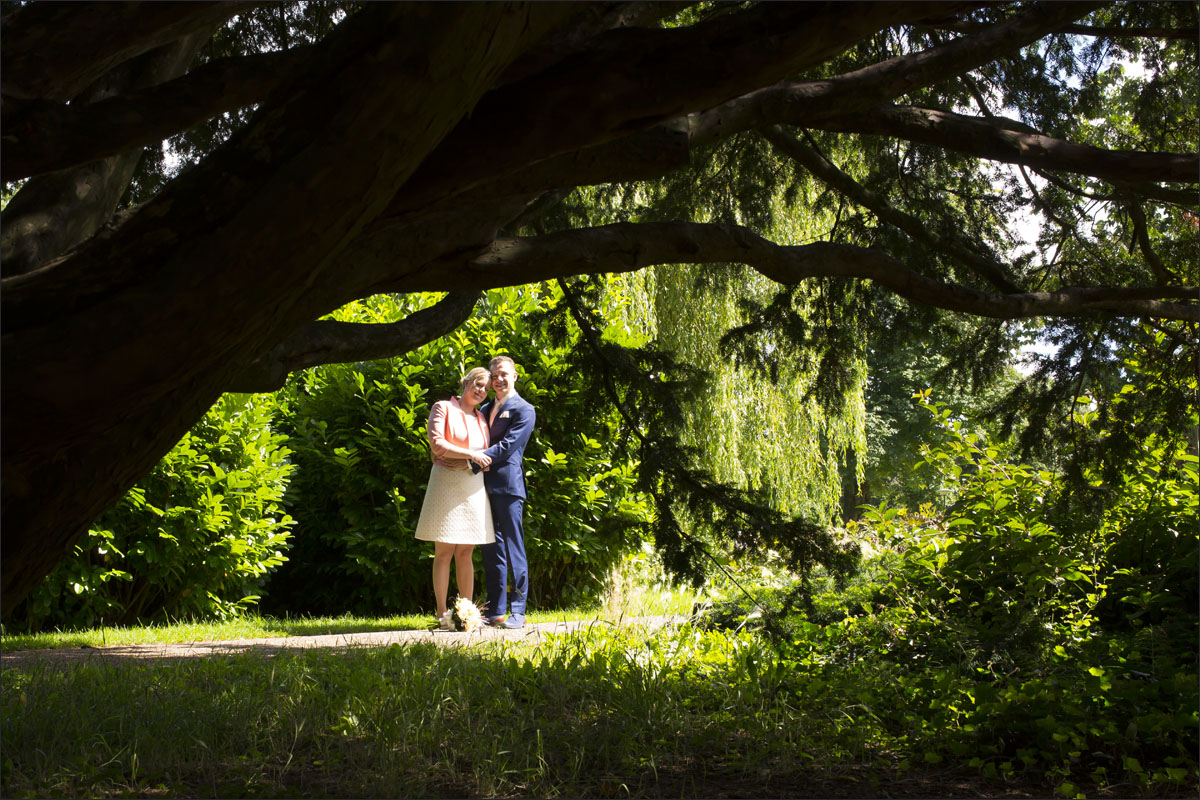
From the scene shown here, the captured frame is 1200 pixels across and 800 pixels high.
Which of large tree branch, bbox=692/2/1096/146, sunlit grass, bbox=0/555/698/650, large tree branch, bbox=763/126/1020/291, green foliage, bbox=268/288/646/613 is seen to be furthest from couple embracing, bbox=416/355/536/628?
large tree branch, bbox=692/2/1096/146

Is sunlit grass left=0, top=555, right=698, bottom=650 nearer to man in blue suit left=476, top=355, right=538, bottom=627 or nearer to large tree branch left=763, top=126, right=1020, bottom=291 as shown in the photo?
man in blue suit left=476, top=355, right=538, bottom=627

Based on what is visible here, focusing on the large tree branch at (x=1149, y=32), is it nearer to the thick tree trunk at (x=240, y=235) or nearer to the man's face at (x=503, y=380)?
the thick tree trunk at (x=240, y=235)

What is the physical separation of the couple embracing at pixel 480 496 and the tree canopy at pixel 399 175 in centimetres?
223

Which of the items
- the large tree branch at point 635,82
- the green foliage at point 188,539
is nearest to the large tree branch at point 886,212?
the large tree branch at point 635,82

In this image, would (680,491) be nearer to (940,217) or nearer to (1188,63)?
(940,217)

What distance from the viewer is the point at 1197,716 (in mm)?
3580

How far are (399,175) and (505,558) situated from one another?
544cm

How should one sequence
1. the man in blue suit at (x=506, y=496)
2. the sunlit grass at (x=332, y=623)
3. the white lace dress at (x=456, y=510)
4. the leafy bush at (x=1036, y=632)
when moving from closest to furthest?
the leafy bush at (x=1036, y=632)
the sunlit grass at (x=332, y=623)
the white lace dress at (x=456, y=510)
the man in blue suit at (x=506, y=496)

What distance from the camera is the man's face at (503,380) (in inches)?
302

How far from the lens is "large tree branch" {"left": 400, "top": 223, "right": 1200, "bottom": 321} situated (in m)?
3.33

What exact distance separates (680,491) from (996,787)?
196 centimetres

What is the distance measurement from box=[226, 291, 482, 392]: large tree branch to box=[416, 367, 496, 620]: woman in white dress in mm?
2255

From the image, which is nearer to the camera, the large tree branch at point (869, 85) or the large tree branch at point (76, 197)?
the large tree branch at point (869, 85)

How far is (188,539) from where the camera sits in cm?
784
